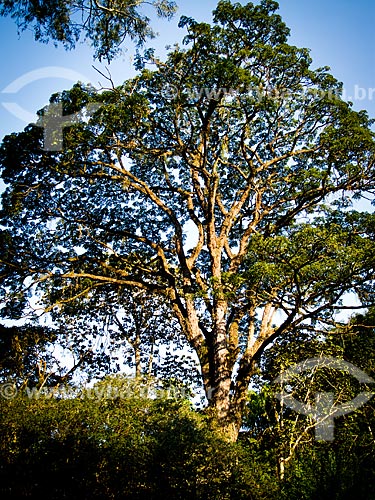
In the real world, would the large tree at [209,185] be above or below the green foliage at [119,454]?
above

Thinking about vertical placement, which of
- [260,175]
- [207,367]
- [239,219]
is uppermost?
[260,175]

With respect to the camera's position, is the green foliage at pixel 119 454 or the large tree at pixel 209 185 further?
the large tree at pixel 209 185

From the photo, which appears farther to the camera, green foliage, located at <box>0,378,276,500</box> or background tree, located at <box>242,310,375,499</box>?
background tree, located at <box>242,310,375,499</box>

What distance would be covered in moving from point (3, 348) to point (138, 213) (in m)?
5.14

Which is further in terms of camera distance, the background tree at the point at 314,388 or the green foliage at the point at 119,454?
the background tree at the point at 314,388

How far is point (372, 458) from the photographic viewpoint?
7.39m

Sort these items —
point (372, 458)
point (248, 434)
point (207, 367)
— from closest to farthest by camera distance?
point (372, 458) < point (207, 367) < point (248, 434)

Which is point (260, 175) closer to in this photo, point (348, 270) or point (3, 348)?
point (348, 270)

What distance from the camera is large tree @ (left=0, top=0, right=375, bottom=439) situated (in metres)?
7.94

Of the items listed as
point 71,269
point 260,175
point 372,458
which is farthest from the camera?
point 260,175

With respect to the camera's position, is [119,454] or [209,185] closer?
[119,454]

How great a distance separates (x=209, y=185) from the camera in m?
10.0

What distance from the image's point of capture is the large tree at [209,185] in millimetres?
7938

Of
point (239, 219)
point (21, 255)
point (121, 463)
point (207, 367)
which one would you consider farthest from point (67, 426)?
point (239, 219)
